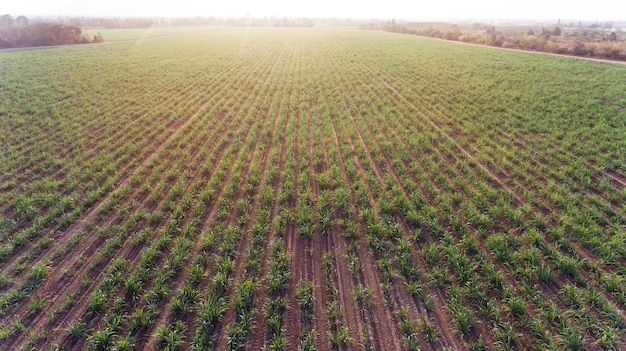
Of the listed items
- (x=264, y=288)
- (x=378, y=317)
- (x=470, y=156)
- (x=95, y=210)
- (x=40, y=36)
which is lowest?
(x=378, y=317)

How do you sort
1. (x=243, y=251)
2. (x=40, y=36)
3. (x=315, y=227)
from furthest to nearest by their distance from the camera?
(x=40, y=36) → (x=315, y=227) → (x=243, y=251)

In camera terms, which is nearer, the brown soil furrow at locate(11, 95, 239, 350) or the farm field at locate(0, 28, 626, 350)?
the farm field at locate(0, 28, 626, 350)

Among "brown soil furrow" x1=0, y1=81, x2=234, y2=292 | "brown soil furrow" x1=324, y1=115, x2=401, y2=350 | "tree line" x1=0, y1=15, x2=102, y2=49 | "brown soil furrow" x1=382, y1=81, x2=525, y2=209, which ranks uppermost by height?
"tree line" x1=0, y1=15, x2=102, y2=49

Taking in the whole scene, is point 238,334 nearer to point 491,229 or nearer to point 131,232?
point 131,232

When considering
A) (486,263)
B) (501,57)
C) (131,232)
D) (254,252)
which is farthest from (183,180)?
(501,57)

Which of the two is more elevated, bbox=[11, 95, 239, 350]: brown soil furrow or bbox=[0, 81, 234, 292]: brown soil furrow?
bbox=[0, 81, 234, 292]: brown soil furrow

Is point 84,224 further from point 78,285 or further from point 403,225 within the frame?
point 403,225

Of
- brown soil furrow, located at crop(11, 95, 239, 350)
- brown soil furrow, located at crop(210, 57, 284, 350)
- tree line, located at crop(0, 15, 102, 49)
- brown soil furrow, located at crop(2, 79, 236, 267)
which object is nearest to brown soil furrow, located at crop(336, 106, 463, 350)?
brown soil furrow, located at crop(210, 57, 284, 350)

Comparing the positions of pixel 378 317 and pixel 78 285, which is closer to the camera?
pixel 378 317

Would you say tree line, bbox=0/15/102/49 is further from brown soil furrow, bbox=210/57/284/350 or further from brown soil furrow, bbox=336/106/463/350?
brown soil furrow, bbox=336/106/463/350

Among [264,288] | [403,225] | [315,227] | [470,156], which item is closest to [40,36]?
[315,227]
